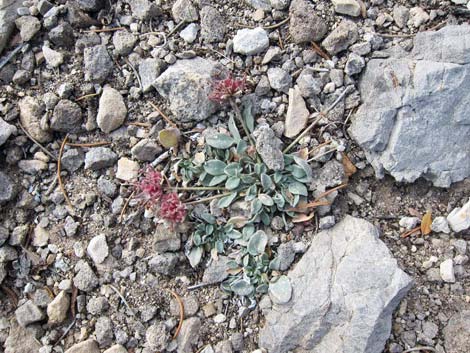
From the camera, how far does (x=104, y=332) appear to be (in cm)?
355

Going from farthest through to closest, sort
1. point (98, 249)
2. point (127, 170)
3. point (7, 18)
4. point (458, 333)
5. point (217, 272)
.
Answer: point (7, 18), point (127, 170), point (98, 249), point (217, 272), point (458, 333)

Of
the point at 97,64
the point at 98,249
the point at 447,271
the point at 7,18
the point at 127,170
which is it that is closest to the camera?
the point at 447,271

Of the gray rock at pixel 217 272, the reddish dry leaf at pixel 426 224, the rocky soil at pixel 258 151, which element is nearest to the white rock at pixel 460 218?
the rocky soil at pixel 258 151

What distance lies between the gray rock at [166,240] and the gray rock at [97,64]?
1.18 m

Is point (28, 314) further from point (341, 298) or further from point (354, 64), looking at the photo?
point (354, 64)

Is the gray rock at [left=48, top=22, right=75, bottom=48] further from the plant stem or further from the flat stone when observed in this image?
the flat stone

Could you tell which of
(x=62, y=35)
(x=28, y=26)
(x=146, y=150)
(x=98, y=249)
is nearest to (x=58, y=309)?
(x=98, y=249)

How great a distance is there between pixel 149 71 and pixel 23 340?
2026 mm

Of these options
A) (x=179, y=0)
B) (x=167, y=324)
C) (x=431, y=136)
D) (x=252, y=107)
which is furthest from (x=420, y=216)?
(x=179, y=0)

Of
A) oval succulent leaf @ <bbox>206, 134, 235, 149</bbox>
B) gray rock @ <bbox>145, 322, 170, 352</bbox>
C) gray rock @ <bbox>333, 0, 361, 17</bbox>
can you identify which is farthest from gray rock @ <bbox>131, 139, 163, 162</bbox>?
gray rock @ <bbox>333, 0, 361, 17</bbox>

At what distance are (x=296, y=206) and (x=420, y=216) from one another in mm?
848

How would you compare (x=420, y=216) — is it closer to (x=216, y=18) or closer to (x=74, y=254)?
(x=216, y=18)

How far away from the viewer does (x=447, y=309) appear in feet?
11.3

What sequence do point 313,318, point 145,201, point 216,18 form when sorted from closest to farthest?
1. point 313,318
2. point 145,201
3. point 216,18
